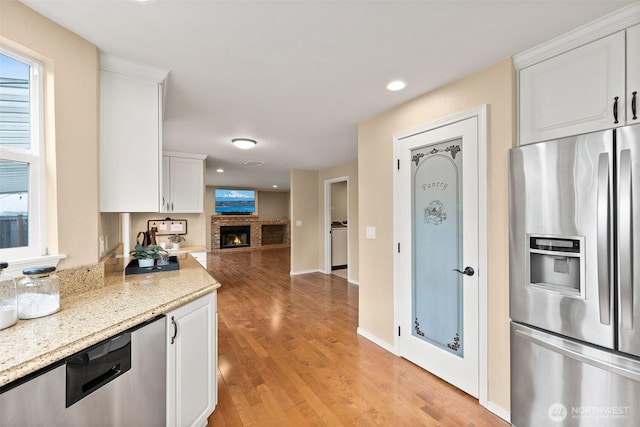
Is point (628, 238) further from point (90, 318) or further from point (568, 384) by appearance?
point (90, 318)

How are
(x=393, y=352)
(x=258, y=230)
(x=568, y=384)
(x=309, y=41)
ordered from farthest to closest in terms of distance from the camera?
1. (x=258, y=230)
2. (x=393, y=352)
3. (x=309, y=41)
4. (x=568, y=384)

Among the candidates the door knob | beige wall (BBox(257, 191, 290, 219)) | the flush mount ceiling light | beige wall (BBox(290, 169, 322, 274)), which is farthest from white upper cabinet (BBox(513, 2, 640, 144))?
beige wall (BBox(257, 191, 290, 219))

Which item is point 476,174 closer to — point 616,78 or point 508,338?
point 616,78

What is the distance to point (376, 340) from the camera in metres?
2.89

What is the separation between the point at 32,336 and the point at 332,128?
3.02 metres

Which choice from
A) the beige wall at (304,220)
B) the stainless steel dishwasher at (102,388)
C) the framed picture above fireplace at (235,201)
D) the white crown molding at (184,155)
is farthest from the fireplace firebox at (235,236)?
the stainless steel dishwasher at (102,388)

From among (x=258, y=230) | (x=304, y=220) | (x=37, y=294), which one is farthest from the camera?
(x=258, y=230)

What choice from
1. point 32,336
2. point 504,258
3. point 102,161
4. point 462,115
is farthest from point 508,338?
point 102,161

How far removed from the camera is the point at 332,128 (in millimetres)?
3348

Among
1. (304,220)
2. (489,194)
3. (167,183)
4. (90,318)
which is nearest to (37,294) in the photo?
(90,318)

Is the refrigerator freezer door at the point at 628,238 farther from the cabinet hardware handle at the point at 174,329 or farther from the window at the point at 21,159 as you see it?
the window at the point at 21,159

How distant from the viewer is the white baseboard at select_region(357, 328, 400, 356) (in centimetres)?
271

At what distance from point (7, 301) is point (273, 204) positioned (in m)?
10.4

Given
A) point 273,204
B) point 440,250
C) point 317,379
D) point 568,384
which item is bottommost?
point 317,379
